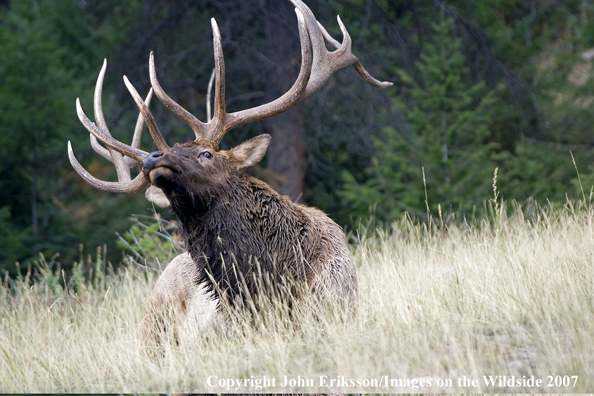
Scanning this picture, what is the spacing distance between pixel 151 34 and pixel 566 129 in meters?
7.71

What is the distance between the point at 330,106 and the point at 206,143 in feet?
22.2

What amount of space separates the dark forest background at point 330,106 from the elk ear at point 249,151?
4.84 metres

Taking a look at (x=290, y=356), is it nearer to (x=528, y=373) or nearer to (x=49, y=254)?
(x=528, y=373)

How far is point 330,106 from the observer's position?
11.3 meters

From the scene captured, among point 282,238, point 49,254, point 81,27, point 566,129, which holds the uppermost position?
point 81,27

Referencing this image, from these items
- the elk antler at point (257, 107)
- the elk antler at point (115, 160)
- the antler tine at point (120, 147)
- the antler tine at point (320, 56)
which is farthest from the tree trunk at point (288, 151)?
the antler tine at point (120, 147)

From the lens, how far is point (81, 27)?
47.8 feet

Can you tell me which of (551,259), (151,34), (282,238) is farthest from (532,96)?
(282,238)

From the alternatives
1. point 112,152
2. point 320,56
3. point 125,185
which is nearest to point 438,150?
point 320,56

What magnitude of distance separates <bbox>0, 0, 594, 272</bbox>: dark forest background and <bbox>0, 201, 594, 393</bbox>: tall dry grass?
15.4ft

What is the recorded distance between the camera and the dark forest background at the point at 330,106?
34.5 feet

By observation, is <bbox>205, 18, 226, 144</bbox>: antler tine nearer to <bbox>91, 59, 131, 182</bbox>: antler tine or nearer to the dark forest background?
<bbox>91, 59, 131, 182</bbox>: antler tine

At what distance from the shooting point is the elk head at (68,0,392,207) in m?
4.43

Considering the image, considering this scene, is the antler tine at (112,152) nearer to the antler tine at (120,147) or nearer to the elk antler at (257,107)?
the antler tine at (120,147)
